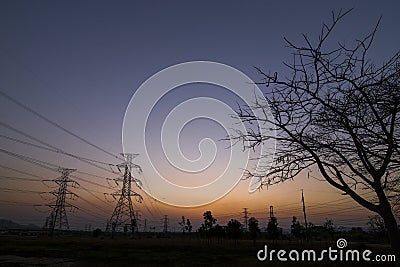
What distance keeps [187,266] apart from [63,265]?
9.81 m

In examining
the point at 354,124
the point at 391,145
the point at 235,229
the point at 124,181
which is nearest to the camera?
the point at 391,145

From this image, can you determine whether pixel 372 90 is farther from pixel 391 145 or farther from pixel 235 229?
pixel 235 229

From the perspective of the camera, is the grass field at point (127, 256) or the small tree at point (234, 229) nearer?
the grass field at point (127, 256)

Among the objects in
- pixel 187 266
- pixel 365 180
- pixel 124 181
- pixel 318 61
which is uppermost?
pixel 124 181

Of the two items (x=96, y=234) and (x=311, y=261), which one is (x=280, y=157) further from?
(x=96, y=234)

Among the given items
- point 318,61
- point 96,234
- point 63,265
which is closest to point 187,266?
point 63,265

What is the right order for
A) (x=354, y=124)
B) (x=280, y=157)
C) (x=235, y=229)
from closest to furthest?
(x=354, y=124) < (x=280, y=157) < (x=235, y=229)

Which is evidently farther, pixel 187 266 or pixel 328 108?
pixel 187 266

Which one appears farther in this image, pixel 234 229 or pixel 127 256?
pixel 234 229

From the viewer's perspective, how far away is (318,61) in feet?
16.9

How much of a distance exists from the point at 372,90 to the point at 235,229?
235ft

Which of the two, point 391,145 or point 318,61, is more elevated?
point 318,61

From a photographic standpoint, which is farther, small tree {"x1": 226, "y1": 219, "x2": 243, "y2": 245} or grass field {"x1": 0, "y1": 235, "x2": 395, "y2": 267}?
small tree {"x1": 226, "y1": 219, "x2": 243, "y2": 245}

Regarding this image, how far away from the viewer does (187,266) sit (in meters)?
24.9
